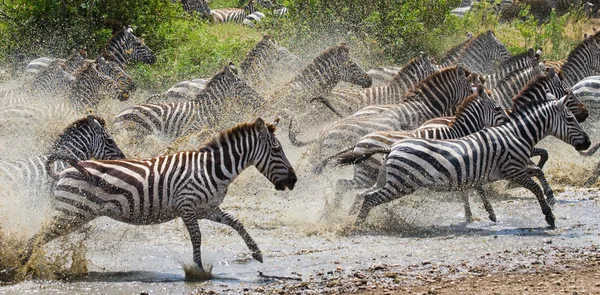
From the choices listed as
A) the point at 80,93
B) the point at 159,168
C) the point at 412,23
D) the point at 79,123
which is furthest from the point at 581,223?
the point at 412,23

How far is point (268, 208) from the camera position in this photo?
1267 cm

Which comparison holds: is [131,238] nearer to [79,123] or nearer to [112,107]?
[79,123]

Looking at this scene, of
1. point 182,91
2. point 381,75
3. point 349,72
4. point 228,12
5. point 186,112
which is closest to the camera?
point 186,112

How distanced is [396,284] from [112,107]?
33.3ft

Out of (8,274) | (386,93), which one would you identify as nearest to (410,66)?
(386,93)

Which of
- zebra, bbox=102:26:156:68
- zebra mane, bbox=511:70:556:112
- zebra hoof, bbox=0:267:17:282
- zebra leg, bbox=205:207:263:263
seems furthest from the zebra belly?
zebra, bbox=102:26:156:68

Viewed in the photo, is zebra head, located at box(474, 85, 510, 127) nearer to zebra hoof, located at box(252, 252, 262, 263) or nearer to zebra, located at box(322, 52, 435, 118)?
zebra, located at box(322, 52, 435, 118)

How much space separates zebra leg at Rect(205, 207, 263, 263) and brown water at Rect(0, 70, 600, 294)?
0.17m

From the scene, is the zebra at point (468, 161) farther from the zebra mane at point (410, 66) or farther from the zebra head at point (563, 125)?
the zebra mane at point (410, 66)

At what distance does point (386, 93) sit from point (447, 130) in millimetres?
3975

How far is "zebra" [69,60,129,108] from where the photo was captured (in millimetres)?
16422

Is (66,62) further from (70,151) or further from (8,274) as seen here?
(8,274)

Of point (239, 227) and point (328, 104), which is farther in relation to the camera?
point (328, 104)

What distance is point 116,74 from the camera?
58.7 feet
